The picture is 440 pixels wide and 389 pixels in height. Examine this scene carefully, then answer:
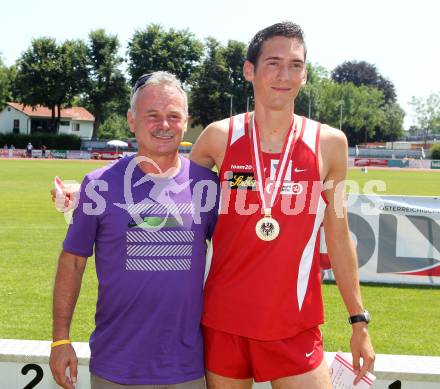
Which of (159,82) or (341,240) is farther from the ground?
(159,82)

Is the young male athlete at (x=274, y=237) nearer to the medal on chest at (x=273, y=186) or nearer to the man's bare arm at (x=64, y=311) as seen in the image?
the medal on chest at (x=273, y=186)

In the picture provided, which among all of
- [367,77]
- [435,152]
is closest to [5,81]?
[435,152]

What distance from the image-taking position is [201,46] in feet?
260

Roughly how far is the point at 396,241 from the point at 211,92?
68.2 m

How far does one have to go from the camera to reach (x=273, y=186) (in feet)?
9.32

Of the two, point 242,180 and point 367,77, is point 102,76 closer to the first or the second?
point 367,77

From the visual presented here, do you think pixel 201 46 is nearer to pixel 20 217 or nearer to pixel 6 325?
pixel 20 217

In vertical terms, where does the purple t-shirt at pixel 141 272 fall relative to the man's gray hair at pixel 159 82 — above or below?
below

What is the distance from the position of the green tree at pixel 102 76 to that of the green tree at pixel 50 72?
Answer: 108cm

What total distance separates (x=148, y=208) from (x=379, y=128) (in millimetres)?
94440

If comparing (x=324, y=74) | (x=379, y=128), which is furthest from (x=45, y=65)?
(x=379, y=128)

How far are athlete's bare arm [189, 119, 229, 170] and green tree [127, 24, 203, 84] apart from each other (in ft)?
243

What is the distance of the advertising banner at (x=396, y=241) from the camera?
26.4 ft

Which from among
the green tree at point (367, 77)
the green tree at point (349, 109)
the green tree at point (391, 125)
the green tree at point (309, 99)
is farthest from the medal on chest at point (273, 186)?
the green tree at point (367, 77)
